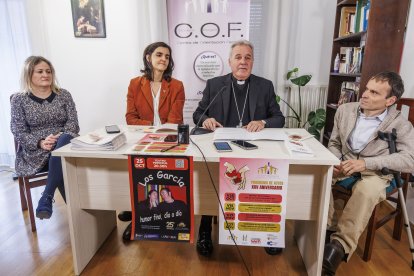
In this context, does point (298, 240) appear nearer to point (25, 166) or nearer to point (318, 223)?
point (318, 223)

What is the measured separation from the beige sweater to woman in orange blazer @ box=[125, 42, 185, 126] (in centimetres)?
121

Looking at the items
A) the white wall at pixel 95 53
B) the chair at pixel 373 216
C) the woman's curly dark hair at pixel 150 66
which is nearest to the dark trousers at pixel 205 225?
the chair at pixel 373 216

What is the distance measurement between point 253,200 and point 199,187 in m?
0.29

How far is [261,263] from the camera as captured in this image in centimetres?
165

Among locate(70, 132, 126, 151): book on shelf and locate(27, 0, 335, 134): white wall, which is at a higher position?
locate(27, 0, 335, 134): white wall

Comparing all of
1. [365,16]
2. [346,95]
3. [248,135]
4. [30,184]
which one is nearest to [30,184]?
[30,184]

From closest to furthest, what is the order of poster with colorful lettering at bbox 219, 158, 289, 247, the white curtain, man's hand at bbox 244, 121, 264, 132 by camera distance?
poster with colorful lettering at bbox 219, 158, 289, 247
man's hand at bbox 244, 121, 264, 132
the white curtain

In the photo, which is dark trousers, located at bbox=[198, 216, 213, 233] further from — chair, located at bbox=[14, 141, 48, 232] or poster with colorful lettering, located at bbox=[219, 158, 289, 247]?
chair, located at bbox=[14, 141, 48, 232]

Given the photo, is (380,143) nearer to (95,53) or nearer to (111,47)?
(111,47)

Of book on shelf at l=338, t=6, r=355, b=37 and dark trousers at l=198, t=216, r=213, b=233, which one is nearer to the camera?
dark trousers at l=198, t=216, r=213, b=233

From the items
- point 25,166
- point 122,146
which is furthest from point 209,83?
point 25,166

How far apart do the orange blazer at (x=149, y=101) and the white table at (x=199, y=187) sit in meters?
0.64

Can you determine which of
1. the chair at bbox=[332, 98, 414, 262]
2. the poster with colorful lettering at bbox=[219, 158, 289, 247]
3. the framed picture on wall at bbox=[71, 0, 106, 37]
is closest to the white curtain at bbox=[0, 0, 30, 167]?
the framed picture on wall at bbox=[71, 0, 106, 37]

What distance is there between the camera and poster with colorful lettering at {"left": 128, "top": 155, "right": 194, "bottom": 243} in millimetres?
1300
